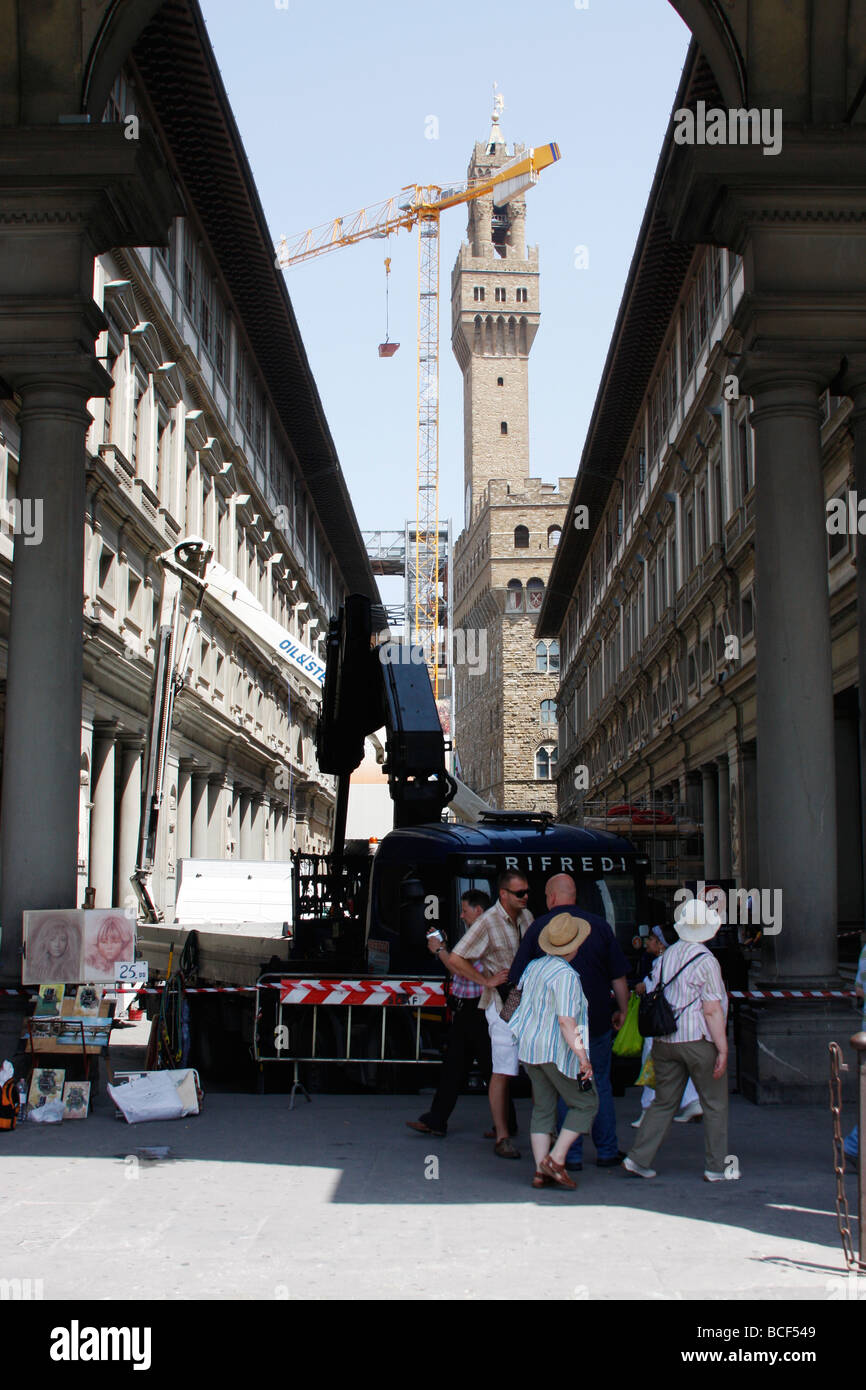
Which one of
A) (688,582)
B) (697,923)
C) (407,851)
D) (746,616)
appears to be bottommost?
(697,923)

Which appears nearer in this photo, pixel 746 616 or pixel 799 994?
pixel 799 994

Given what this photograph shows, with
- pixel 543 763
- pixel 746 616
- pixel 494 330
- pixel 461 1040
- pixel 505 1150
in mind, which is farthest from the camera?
pixel 494 330

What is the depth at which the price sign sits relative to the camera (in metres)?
12.2

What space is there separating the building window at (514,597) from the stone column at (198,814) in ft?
225

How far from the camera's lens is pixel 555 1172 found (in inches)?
360

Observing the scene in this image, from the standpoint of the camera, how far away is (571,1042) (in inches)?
353

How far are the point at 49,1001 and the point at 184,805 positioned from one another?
24.0 meters

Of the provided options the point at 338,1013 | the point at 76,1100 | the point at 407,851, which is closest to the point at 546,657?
the point at 407,851

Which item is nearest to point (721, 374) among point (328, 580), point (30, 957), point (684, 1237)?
point (30, 957)

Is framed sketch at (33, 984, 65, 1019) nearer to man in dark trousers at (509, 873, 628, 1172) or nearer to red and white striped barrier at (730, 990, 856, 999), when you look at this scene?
man in dark trousers at (509, 873, 628, 1172)

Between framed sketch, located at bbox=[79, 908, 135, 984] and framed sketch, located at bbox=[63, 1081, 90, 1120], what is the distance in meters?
0.85

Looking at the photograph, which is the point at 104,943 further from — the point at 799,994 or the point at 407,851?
the point at 799,994
